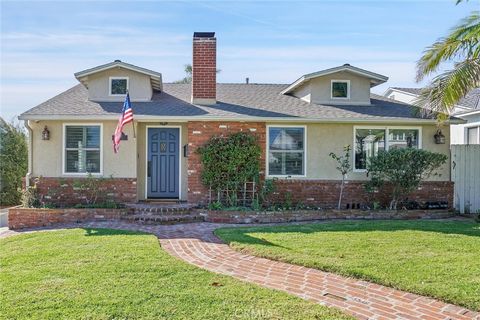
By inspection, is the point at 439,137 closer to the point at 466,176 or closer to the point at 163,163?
the point at 466,176

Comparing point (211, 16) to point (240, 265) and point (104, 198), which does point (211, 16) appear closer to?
point (104, 198)

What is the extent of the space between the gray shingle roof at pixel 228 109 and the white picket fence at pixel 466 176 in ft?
7.13

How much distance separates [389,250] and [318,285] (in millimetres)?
2221

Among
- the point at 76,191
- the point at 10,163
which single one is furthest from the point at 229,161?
the point at 10,163

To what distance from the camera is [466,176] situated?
1258cm

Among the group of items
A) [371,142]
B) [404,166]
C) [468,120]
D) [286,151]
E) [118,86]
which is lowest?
[404,166]

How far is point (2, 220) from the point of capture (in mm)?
12164

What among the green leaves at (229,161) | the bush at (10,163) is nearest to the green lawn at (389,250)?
the green leaves at (229,161)

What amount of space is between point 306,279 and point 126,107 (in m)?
7.26

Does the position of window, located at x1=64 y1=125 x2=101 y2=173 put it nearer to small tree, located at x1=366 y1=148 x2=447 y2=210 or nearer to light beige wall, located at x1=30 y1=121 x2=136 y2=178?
light beige wall, located at x1=30 y1=121 x2=136 y2=178

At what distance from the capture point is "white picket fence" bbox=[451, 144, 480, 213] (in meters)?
12.5

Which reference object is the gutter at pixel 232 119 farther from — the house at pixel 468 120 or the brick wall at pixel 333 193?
the house at pixel 468 120

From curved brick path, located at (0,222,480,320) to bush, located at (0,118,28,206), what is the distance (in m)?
11.3

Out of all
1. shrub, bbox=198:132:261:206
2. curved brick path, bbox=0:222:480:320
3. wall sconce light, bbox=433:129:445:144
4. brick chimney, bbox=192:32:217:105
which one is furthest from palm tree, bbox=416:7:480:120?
curved brick path, bbox=0:222:480:320
